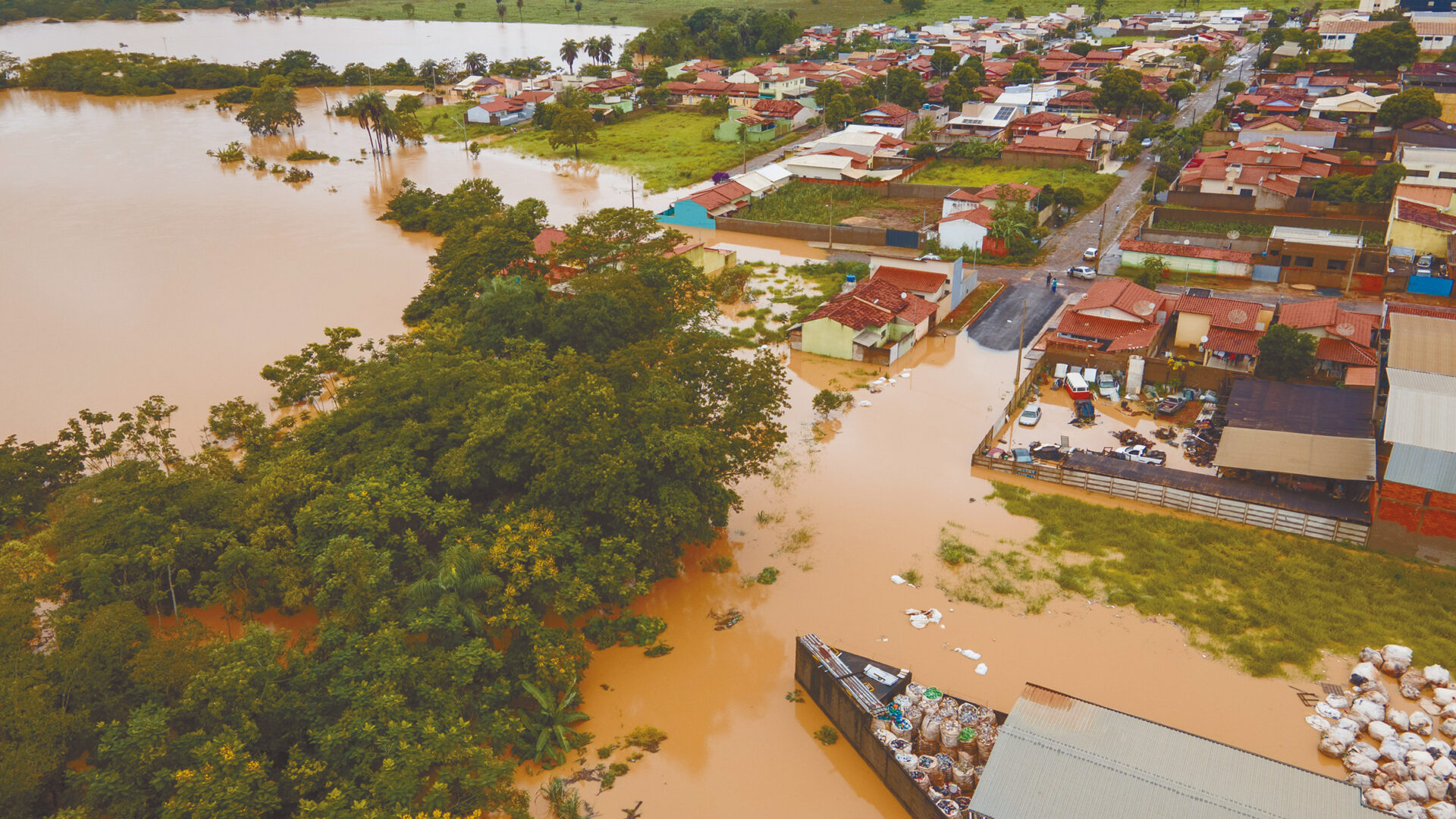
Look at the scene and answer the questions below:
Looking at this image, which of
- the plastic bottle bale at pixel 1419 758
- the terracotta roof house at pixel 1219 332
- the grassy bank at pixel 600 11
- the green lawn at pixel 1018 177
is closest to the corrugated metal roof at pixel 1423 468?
the plastic bottle bale at pixel 1419 758

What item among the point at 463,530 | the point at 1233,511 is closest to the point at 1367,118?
the point at 1233,511

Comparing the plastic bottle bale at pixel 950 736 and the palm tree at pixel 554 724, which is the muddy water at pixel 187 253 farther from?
the plastic bottle bale at pixel 950 736

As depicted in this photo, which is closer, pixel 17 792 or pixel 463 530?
pixel 17 792

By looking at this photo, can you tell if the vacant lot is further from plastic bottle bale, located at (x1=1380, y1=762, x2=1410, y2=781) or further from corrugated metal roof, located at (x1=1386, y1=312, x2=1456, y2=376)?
plastic bottle bale, located at (x1=1380, y1=762, x2=1410, y2=781)

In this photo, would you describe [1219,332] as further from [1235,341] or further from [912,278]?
[912,278]

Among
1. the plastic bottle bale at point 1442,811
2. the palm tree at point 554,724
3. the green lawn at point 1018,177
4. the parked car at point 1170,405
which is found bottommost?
the palm tree at point 554,724

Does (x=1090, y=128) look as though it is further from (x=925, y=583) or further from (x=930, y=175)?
(x=925, y=583)
